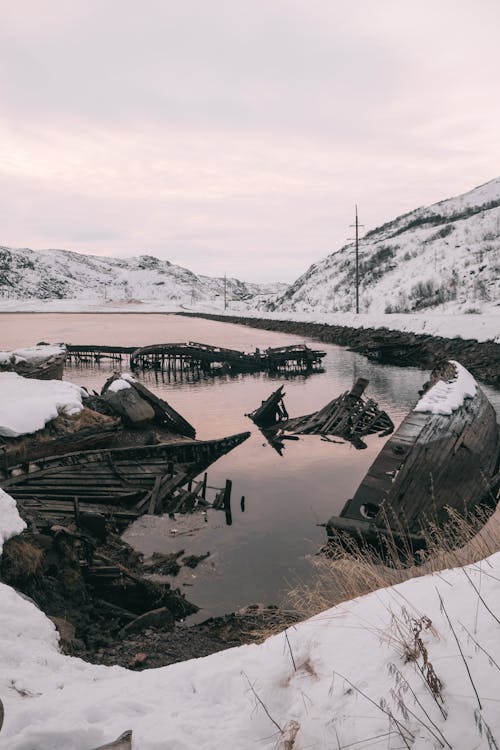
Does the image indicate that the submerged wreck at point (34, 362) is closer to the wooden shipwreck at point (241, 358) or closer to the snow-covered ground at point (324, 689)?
→ the snow-covered ground at point (324, 689)

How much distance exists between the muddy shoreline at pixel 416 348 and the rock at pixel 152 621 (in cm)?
2911

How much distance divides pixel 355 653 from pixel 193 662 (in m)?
1.76

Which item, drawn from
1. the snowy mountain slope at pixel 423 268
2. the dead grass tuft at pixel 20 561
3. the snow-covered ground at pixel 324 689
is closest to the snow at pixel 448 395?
the snow-covered ground at pixel 324 689

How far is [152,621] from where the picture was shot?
8.15 m

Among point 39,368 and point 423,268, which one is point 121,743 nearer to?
point 39,368

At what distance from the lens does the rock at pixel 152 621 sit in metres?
7.80

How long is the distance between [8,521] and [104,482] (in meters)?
6.16

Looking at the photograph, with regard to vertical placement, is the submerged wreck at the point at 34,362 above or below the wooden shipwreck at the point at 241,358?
above

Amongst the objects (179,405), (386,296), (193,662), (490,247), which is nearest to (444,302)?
(386,296)

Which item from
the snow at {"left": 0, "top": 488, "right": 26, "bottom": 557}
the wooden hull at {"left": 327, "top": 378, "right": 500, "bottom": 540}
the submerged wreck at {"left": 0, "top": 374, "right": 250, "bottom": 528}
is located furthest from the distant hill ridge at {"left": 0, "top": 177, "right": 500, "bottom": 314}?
the snow at {"left": 0, "top": 488, "right": 26, "bottom": 557}

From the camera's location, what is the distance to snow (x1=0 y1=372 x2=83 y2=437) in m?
14.8

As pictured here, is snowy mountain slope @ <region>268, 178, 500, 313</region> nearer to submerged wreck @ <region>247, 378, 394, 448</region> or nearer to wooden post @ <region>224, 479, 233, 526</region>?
submerged wreck @ <region>247, 378, 394, 448</region>

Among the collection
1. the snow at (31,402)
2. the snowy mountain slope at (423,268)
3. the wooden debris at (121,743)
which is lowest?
the wooden debris at (121,743)

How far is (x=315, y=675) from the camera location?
3.57 m
